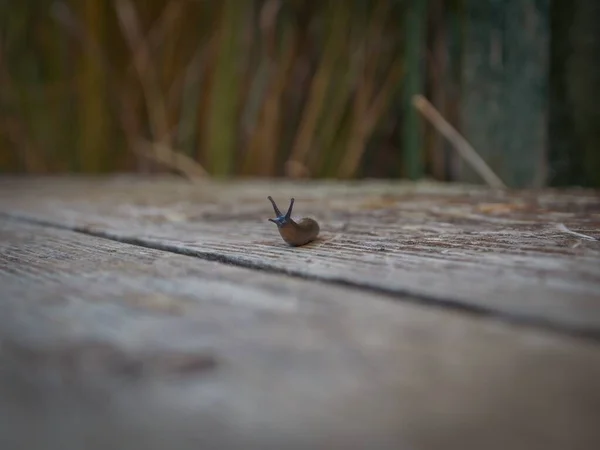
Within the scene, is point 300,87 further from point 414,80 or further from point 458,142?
point 458,142

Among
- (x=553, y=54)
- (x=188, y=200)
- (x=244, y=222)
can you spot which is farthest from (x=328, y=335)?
(x=553, y=54)

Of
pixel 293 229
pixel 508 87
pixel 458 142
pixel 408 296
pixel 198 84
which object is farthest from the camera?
pixel 198 84

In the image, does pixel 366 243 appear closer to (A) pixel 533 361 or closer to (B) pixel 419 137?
(A) pixel 533 361

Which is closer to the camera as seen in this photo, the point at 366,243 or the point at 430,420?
the point at 430,420

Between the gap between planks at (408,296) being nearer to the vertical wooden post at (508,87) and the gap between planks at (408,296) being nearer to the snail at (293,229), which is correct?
the snail at (293,229)

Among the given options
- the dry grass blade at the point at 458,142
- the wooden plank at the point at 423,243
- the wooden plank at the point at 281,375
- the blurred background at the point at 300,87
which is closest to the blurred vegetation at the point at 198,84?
the blurred background at the point at 300,87

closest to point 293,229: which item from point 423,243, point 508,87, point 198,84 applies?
point 423,243

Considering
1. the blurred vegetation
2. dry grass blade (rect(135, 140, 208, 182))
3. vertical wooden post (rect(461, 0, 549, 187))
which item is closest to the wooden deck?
vertical wooden post (rect(461, 0, 549, 187))
